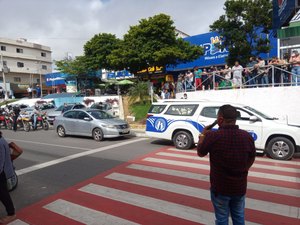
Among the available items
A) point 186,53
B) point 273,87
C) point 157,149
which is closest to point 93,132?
point 157,149

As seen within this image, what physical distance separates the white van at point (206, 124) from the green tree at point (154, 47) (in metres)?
12.7

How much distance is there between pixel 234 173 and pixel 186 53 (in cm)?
2211

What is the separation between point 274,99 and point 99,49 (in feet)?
77.3

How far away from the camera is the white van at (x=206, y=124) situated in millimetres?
8492

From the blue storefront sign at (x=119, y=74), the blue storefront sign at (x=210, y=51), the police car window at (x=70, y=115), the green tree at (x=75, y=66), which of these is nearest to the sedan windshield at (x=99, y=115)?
the police car window at (x=70, y=115)

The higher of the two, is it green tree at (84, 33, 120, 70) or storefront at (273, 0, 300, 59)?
green tree at (84, 33, 120, 70)

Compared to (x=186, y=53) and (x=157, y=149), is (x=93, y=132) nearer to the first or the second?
(x=157, y=149)

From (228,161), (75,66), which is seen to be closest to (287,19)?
(228,161)

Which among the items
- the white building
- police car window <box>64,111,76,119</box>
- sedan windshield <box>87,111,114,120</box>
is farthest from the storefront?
the white building

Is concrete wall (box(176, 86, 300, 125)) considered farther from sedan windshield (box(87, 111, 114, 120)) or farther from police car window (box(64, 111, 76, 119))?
police car window (box(64, 111, 76, 119))

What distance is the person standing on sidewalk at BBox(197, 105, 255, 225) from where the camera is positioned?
289cm

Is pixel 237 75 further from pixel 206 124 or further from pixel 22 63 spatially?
pixel 22 63

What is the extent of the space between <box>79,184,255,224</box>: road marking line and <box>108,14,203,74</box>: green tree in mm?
17960

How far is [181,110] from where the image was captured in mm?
10570
